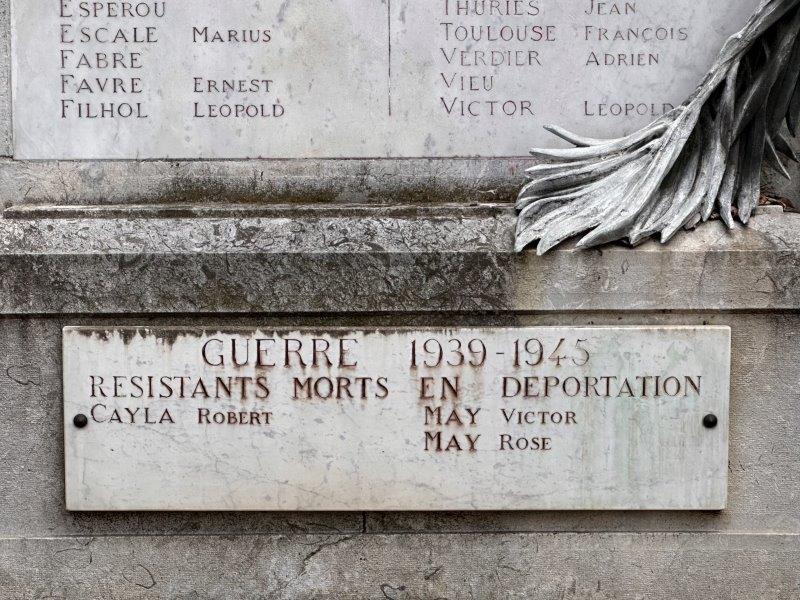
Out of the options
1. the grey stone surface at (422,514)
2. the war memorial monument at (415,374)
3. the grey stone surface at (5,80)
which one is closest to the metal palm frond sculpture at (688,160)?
the war memorial monument at (415,374)

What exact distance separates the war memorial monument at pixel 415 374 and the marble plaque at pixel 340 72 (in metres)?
0.03

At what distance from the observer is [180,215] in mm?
4395

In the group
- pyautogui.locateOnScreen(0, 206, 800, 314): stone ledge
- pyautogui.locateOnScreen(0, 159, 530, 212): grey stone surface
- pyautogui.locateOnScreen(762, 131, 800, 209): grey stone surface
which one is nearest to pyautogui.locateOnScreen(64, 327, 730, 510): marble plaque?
pyautogui.locateOnScreen(0, 206, 800, 314): stone ledge

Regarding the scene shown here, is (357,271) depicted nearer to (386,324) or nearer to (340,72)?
(386,324)

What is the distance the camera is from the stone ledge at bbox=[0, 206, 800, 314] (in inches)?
167

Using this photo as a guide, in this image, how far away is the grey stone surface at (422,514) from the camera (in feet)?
14.1

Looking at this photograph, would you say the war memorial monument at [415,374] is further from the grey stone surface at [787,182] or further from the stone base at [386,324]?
the grey stone surface at [787,182]

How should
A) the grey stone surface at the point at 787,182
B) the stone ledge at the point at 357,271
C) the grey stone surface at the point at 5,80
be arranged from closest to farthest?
the stone ledge at the point at 357,271
the grey stone surface at the point at 5,80
the grey stone surface at the point at 787,182

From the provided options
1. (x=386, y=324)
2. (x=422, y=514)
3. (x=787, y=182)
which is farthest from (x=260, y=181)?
(x=787, y=182)

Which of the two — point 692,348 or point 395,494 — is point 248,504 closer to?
point 395,494

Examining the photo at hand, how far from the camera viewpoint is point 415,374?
4258 mm

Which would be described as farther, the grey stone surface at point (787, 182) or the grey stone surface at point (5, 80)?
the grey stone surface at point (787, 182)

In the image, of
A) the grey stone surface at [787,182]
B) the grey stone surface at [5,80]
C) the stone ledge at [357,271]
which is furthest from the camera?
the grey stone surface at [787,182]

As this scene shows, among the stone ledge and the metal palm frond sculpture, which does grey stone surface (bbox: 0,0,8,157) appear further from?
the metal palm frond sculpture
